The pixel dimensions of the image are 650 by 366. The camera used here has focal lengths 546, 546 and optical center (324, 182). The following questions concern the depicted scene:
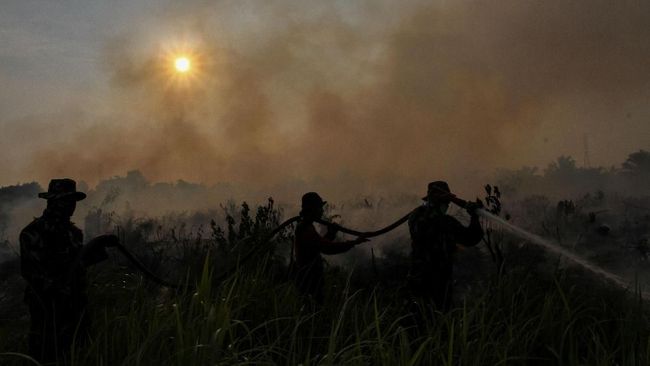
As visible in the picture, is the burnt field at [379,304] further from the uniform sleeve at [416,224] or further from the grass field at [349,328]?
the uniform sleeve at [416,224]

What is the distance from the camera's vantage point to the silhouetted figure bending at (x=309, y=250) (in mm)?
5520

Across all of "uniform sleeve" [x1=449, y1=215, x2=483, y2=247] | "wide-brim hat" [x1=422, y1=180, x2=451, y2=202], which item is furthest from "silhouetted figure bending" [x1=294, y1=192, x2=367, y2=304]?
"uniform sleeve" [x1=449, y1=215, x2=483, y2=247]

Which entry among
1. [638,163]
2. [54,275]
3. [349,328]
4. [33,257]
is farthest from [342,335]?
[638,163]

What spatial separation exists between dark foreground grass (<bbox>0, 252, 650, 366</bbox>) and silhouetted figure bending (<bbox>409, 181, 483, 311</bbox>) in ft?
0.97

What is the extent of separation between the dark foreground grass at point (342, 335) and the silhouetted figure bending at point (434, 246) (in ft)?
0.97

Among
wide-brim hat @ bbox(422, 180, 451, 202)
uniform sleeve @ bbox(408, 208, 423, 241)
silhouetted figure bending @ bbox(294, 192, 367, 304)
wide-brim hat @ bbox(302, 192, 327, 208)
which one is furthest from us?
wide-brim hat @ bbox(302, 192, 327, 208)

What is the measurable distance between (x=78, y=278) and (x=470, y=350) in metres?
2.93

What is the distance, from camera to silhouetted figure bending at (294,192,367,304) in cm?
552

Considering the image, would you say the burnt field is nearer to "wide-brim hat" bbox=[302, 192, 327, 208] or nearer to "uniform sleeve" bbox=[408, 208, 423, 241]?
"uniform sleeve" bbox=[408, 208, 423, 241]

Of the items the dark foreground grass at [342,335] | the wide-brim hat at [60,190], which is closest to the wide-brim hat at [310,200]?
the dark foreground grass at [342,335]

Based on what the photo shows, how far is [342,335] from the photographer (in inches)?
160

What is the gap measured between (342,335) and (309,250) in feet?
5.53

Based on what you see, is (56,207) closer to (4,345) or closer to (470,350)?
(4,345)

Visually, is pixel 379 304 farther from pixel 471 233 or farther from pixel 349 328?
pixel 471 233
